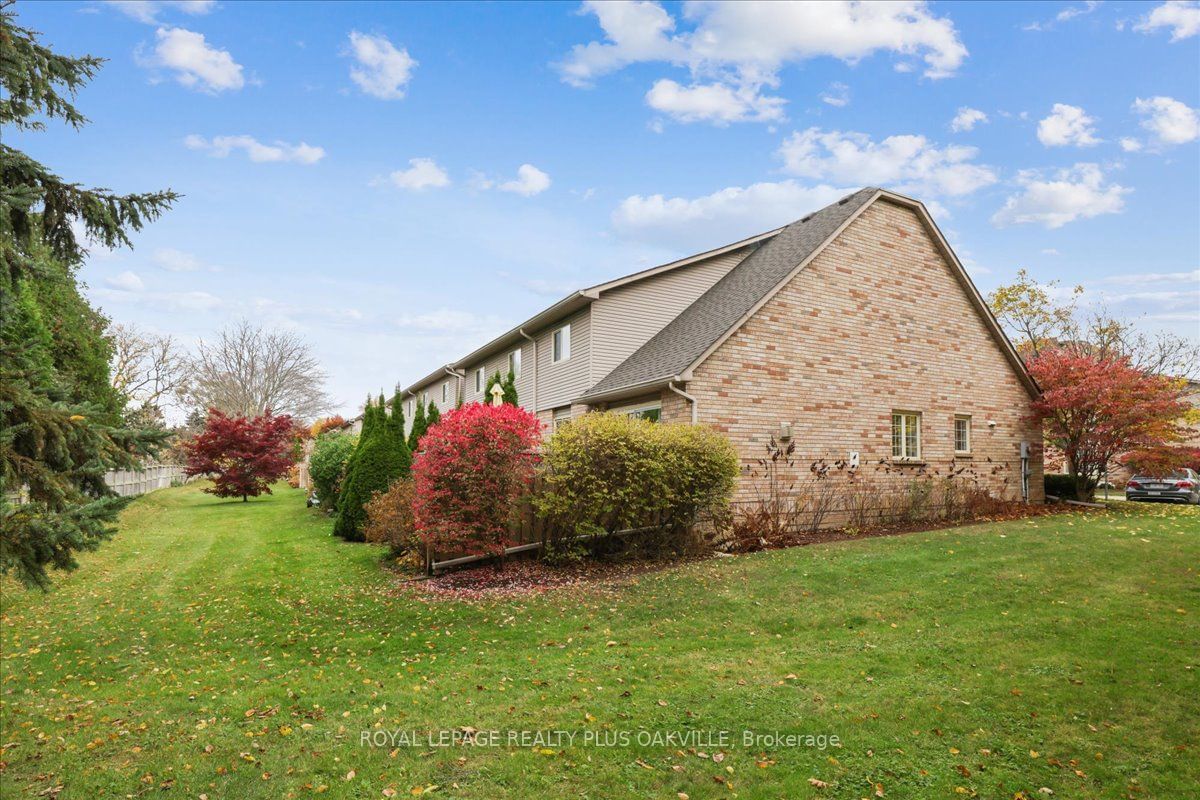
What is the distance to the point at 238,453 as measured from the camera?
2633 cm

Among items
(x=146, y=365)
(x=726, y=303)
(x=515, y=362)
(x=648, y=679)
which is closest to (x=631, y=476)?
(x=648, y=679)

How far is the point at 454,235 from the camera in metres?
19.9

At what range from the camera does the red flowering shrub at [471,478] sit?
10.6 m

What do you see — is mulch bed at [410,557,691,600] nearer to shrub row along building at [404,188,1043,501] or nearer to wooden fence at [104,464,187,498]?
shrub row along building at [404,188,1043,501]

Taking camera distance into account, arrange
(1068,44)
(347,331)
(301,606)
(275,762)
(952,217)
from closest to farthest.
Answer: (275,762) < (301,606) < (1068,44) < (952,217) < (347,331)

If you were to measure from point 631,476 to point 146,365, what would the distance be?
4640cm

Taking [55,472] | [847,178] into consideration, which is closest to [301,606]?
[55,472]

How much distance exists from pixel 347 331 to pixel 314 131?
24.1 meters

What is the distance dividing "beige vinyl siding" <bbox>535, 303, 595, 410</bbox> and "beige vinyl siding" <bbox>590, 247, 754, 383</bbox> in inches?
7.1

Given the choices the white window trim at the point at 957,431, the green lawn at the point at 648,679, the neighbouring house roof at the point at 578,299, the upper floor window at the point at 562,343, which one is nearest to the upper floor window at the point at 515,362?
the neighbouring house roof at the point at 578,299

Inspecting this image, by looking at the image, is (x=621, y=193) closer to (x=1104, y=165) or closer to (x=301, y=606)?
(x=1104, y=165)

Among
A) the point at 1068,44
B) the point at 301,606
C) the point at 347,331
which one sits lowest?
the point at 301,606

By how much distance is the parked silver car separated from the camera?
22.5 metres

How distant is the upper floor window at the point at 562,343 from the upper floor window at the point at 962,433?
10.5 m
